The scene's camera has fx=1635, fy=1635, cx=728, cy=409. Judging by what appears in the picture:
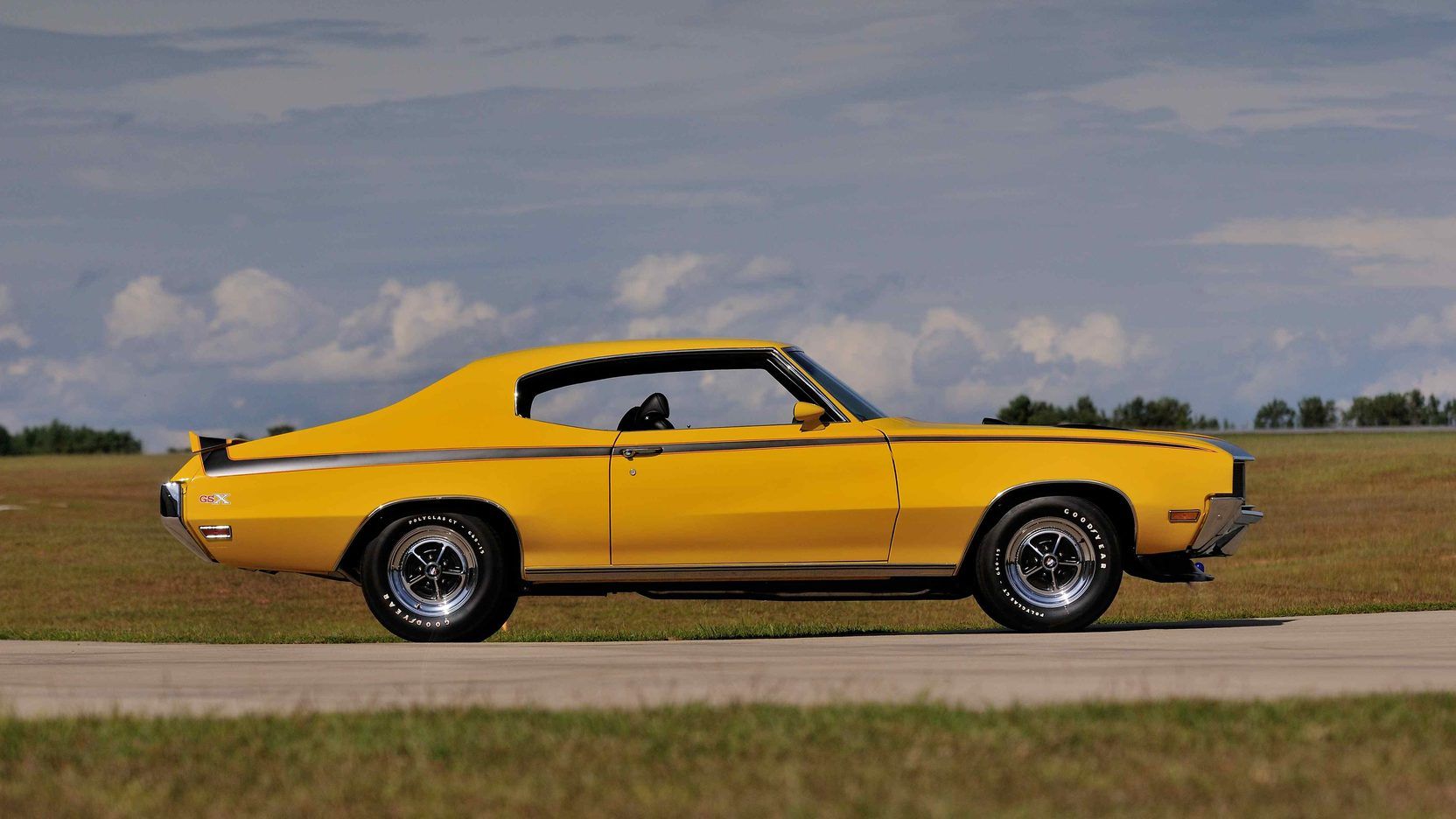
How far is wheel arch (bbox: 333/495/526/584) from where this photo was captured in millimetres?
9656

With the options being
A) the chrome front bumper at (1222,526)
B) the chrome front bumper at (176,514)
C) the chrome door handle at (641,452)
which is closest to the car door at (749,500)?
the chrome door handle at (641,452)

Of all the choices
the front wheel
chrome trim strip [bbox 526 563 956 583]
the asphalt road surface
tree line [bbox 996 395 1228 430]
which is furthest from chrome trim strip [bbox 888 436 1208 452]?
tree line [bbox 996 395 1228 430]

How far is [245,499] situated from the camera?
9.81m

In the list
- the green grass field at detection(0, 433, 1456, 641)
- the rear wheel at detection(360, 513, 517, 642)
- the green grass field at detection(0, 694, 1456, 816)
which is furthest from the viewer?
the green grass field at detection(0, 433, 1456, 641)

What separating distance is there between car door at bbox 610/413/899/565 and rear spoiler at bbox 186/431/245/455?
252 cm

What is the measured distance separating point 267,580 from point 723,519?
60.8 ft

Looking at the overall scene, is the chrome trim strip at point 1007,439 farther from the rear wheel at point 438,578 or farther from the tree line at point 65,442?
the tree line at point 65,442

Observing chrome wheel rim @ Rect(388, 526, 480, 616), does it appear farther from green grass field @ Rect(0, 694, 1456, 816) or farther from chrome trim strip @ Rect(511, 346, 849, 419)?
green grass field @ Rect(0, 694, 1456, 816)

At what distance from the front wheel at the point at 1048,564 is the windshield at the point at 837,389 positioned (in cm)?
103

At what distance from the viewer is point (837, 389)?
9930 millimetres

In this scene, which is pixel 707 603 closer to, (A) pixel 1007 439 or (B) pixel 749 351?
(B) pixel 749 351

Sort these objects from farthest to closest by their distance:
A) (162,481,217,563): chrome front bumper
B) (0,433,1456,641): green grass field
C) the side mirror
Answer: (0,433,1456,641): green grass field → (162,481,217,563): chrome front bumper → the side mirror

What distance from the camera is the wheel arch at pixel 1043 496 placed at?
9695mm

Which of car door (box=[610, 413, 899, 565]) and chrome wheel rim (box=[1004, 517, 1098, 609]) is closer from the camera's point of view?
car door (box=[610, 413, 899, 565])
